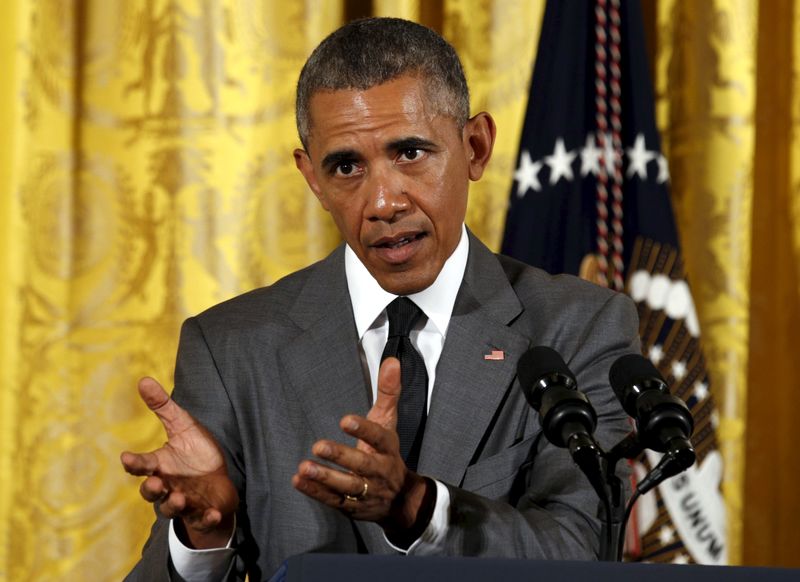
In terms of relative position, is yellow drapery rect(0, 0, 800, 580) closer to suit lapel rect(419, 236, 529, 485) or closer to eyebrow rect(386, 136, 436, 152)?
suit lapel rect(419, 236, 529, 485)

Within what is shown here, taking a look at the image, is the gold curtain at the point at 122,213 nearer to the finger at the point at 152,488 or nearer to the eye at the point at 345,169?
the eye at the point at 345,169

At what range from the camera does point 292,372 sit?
1848 mm

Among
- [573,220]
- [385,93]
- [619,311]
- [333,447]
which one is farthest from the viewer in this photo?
[573,220]

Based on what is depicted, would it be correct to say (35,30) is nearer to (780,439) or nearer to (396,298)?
(396,298)

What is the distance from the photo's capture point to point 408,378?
5.98ft

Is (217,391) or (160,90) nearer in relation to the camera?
(217,391)

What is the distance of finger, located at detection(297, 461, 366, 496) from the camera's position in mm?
1299

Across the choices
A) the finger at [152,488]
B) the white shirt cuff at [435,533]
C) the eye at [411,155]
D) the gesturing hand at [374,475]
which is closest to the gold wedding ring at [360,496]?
the gesturing hand at [374,475]

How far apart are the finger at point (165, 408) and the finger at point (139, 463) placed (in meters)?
0.06

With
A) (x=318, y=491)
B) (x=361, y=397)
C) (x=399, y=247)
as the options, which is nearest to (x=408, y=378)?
(x=361, y=397)

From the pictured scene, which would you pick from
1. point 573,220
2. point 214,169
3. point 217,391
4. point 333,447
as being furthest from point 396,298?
point 214,169

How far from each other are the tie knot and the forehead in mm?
272

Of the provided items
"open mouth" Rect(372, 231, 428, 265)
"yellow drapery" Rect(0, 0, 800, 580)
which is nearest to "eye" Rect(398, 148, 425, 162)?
"open mouth" Rect(372, 231, 428, 265)

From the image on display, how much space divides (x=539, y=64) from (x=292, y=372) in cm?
116
